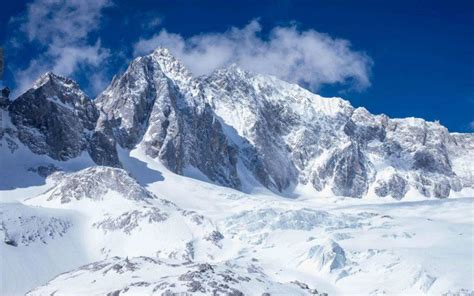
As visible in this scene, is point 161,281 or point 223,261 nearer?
point 161,281

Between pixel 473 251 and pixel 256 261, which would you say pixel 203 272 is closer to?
pixel 256 261

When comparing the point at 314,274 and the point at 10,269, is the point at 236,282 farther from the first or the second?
the point at 10,269

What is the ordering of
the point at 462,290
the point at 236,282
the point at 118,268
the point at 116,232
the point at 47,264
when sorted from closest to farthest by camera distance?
the point at 236,282
the point at 118,268
the point at 462,290
the point at 47,264
the point at 116,232

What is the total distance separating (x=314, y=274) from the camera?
536 feet

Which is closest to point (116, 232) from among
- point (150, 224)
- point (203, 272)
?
point (150, 224)

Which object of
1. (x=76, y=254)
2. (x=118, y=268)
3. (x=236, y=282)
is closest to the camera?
(x=236, y=282)

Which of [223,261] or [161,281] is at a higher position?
[223,261]

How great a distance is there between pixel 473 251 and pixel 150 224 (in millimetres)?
95982

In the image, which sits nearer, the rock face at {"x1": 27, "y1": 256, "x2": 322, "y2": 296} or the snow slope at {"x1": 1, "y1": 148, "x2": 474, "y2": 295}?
the rock face at {"x1": 27, "y1": 256, "x2": 322, "y2": 296}

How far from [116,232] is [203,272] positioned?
84861 millimetres

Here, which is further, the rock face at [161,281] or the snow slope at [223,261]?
the snow slope at [223,261]

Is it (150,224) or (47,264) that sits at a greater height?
(150,224)

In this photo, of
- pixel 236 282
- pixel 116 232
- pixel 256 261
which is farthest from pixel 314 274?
pixel 116 232

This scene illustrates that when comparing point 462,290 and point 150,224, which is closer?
point 462,290
